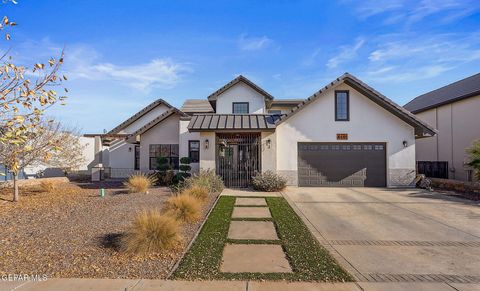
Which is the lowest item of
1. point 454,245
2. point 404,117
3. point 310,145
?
point 454,245

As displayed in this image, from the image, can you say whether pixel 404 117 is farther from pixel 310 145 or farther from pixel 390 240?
pixel 390 240

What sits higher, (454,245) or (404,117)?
(404,117)

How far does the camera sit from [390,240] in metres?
6.83

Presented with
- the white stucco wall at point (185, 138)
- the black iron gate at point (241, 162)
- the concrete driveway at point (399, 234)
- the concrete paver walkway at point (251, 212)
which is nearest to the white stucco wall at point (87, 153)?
the white stucco wall at point (185, 138)

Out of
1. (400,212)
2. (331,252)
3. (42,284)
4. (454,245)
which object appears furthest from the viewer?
(400,212)

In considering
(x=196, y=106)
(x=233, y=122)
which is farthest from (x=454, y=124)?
(x=196, y=106)

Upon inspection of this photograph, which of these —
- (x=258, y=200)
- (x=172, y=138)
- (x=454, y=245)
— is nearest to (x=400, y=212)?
(x=454, y=245)

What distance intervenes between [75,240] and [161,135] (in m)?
14.6

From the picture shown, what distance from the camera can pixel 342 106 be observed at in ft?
54.5

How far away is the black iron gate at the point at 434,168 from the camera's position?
1961cm

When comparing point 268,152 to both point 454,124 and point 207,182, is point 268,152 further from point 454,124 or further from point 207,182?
point 454,124

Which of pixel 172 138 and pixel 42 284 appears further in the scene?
pixel 172 138

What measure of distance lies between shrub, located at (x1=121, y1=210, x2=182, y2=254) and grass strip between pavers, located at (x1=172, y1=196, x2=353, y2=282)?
0.54m

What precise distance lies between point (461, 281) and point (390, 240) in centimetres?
216
